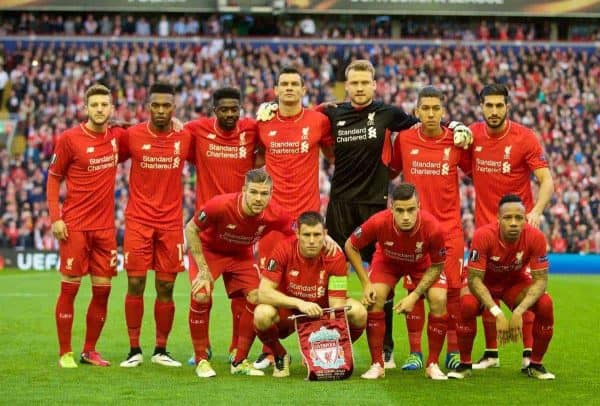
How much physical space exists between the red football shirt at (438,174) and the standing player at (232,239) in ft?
4.17

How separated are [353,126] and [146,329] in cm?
435

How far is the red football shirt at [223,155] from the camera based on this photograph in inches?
410

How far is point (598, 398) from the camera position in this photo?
27.4 ft

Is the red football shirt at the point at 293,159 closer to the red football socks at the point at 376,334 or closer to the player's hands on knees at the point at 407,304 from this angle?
the red football socks at the point at 376,334

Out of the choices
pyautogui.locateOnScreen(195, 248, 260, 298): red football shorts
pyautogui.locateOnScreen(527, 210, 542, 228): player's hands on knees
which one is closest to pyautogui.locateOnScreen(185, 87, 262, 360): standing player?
pyautogui.locateOnScreen(195, 248, 260, 298): red football shorts

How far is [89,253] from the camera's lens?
10281 mm

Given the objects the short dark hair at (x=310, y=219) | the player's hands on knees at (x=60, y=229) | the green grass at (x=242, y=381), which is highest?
the short dark hair at (x=310, y=219)

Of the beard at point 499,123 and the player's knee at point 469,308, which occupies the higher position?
the beard at point 499,123

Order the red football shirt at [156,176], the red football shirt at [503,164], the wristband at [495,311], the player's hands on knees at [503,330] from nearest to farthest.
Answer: the player's hands on knees at [503,330] < the wristband at [495,311] < the red football shirt at [503,164] < the red football shirt at [156,176]

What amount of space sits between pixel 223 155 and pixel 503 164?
8.10 ft

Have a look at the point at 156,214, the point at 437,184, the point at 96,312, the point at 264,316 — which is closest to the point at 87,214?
the point at 156,214

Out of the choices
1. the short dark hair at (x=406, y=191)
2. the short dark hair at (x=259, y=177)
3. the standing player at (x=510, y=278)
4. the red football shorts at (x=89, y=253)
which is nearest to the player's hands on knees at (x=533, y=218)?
the standing player at (x=510, y=278)

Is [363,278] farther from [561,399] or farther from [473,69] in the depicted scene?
[473,69]

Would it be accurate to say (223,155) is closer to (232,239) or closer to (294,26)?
(232,239)
